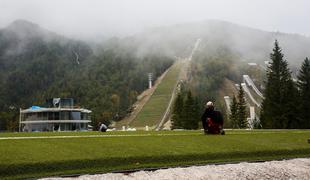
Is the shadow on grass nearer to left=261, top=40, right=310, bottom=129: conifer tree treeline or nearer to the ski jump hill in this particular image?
left=261, top=40, right=310, bottom=129: conifer tree treeline

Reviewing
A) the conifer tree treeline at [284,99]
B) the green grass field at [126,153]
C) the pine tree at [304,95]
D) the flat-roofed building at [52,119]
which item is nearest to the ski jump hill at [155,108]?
the flat-roofed building at [52,119]

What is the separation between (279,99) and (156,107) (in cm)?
10038

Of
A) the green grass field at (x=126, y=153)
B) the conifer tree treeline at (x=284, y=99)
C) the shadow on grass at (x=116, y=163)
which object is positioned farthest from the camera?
the conifer tree treeline at (x=284, y=99)

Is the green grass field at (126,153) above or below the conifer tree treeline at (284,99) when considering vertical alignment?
below

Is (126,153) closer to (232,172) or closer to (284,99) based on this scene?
(232,172)

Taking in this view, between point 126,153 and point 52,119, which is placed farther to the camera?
point 52,119

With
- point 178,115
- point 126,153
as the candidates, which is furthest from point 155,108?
point 126,153

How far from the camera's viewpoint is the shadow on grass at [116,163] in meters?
12.3

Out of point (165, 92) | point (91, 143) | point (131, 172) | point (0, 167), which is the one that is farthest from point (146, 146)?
point (165, 92)

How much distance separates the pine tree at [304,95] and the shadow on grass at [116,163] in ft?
112

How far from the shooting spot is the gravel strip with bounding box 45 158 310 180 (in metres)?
12.5

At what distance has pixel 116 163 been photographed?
14164 mm

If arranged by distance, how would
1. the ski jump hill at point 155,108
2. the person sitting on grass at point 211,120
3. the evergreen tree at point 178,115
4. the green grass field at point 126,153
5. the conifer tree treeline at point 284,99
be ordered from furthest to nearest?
the ski jump hill at point 155,108 → the evergreen tree at point 178,115 → the conifer tree treeline at point 284,99 → the person sitting on grass at point 211,120 → the green grass field at point 126,153

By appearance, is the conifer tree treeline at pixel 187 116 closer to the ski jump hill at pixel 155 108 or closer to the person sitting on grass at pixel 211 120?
the ski jump hill at pixel 155 108
